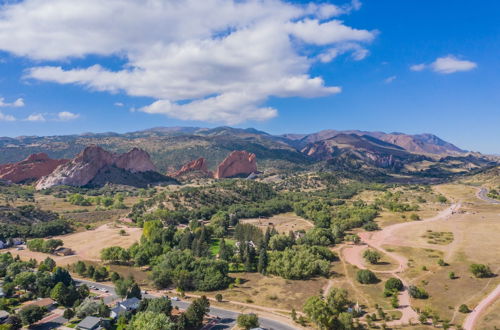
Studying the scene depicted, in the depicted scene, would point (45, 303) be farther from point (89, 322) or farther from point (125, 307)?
point (125, 307)

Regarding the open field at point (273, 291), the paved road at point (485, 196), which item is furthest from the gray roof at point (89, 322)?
the paved road at point (485, 196)

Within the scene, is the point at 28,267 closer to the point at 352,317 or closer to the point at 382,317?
the point at 352,317

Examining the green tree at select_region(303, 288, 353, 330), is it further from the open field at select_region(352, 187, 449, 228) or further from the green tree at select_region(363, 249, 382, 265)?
the open field at select_region(352, 187, 449, 228)

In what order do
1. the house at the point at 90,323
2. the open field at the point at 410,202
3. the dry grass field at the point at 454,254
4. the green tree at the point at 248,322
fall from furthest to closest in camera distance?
the open field at the point at 410,202 < the dry grass field at the point at 454,254 < the house at the point at 90,323 < the green tree at the point at 248,322

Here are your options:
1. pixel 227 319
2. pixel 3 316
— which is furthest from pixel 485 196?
pixel 3 316

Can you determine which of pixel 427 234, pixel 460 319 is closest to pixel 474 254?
pixel 427 234

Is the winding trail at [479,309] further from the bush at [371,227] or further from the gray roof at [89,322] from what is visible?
the gray roof at [89,322]
